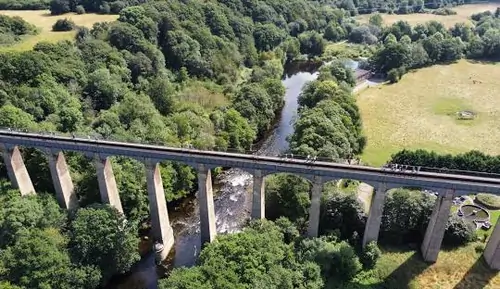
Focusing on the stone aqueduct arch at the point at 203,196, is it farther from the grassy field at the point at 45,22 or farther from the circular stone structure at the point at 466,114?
the circular stone structure at the point at 466,114

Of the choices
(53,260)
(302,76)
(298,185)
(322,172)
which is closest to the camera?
(53,260)

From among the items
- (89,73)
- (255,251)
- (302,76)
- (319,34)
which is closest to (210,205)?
(255,251)

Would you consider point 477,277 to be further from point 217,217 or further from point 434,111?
point 434,111

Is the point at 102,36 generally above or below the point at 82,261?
above

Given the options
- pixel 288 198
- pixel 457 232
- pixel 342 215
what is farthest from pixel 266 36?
pixel 457 232

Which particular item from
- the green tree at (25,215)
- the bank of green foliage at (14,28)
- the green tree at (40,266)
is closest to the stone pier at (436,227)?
the green tree at (40,266)

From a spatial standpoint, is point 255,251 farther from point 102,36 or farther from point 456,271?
point 102,36

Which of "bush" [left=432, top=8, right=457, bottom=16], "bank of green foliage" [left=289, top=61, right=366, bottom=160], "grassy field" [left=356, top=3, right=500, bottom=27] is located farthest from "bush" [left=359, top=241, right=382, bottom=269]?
"bush" [left=432, top=8, right=457, bottom=16]
